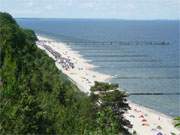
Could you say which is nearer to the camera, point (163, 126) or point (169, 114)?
point (163, 126)

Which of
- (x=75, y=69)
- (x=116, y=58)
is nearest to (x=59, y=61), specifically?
(x=75, y=69)

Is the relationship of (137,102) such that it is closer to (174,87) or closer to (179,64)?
(174,87)

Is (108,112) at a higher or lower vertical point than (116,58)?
higher

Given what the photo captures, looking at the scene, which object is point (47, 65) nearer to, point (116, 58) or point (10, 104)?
point (10, 104)

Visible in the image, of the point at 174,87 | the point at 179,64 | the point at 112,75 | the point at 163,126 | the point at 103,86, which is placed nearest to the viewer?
the point at 103,86

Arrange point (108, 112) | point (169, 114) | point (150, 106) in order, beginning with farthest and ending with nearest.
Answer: point (150, 106)
point (169, 114)
point (108, 112)

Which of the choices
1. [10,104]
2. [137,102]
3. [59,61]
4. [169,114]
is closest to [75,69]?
[59,61]
